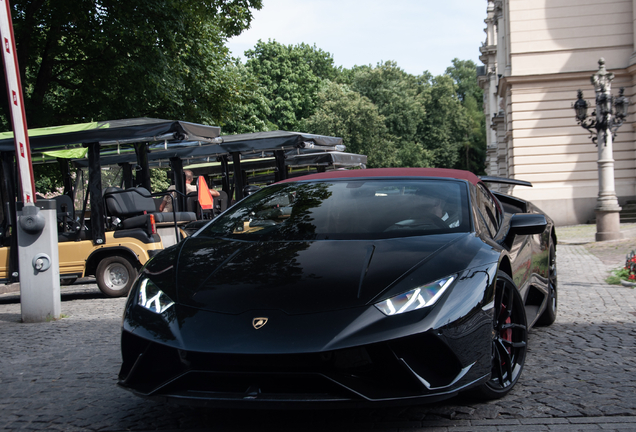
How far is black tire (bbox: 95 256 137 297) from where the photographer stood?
963 centimetres

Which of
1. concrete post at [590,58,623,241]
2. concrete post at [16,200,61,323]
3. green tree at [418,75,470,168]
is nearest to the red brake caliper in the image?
concrete post at [16,200,61,323]

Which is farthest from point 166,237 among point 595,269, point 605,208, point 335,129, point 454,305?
point 335,129

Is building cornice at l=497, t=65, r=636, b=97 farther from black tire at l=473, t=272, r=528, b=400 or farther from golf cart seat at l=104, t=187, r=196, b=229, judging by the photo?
black tire at l=473, t=272, r=528, b=400

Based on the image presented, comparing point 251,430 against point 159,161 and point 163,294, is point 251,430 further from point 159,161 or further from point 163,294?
point 159,161

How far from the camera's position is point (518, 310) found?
3.93 m

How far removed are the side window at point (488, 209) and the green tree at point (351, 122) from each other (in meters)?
47.9

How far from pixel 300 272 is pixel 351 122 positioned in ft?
171

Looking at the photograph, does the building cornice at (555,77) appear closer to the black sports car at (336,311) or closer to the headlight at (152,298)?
the black sports car at (336,311)

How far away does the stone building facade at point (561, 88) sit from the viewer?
27359mm

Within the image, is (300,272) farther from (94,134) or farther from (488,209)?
(94,134)

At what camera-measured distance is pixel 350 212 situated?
13.3 ft

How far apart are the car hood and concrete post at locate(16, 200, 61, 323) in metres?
4.10

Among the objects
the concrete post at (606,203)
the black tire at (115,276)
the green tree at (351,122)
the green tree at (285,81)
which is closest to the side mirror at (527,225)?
the black tire at (115,276)

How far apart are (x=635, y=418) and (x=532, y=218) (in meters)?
1.37
